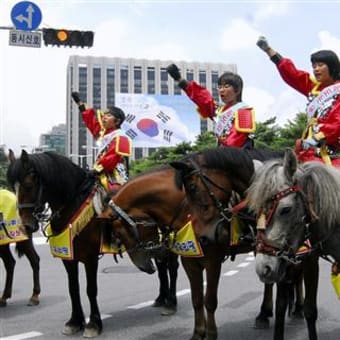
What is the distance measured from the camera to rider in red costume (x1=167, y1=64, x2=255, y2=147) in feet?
18.2

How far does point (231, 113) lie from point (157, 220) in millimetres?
1479

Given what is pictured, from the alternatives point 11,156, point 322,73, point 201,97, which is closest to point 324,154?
point 322,73

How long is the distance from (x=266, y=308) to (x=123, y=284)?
3.59m

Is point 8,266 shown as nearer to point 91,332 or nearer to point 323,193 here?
point 91,332

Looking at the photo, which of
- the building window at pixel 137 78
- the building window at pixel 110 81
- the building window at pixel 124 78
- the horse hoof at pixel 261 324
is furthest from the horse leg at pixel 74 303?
the building window at pixel 110 81

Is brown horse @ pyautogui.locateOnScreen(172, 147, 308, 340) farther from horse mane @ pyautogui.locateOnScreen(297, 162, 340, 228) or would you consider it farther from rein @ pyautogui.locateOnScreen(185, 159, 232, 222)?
horse mane @ pyautogui.locateOnScreen(297, 162, 340, 228)

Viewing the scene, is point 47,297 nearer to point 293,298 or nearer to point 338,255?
point 293,298

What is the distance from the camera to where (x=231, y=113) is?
18.6 feet

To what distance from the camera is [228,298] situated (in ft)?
25.2

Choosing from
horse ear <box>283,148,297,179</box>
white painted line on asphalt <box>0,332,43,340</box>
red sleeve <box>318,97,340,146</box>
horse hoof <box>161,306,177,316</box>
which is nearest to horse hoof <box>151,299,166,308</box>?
horse hoof <box>161,306,177,316</box>

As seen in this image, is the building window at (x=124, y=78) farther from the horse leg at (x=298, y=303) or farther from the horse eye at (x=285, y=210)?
the horse eye at (x=285, y=210)

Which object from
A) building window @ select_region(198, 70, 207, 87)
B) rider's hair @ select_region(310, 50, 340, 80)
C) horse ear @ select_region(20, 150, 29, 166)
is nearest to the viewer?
rider's hair @ select_region(310, 50, 340, 80)

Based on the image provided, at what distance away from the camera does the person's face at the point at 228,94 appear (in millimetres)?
5723

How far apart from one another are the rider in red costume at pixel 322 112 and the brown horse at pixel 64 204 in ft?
8.61
